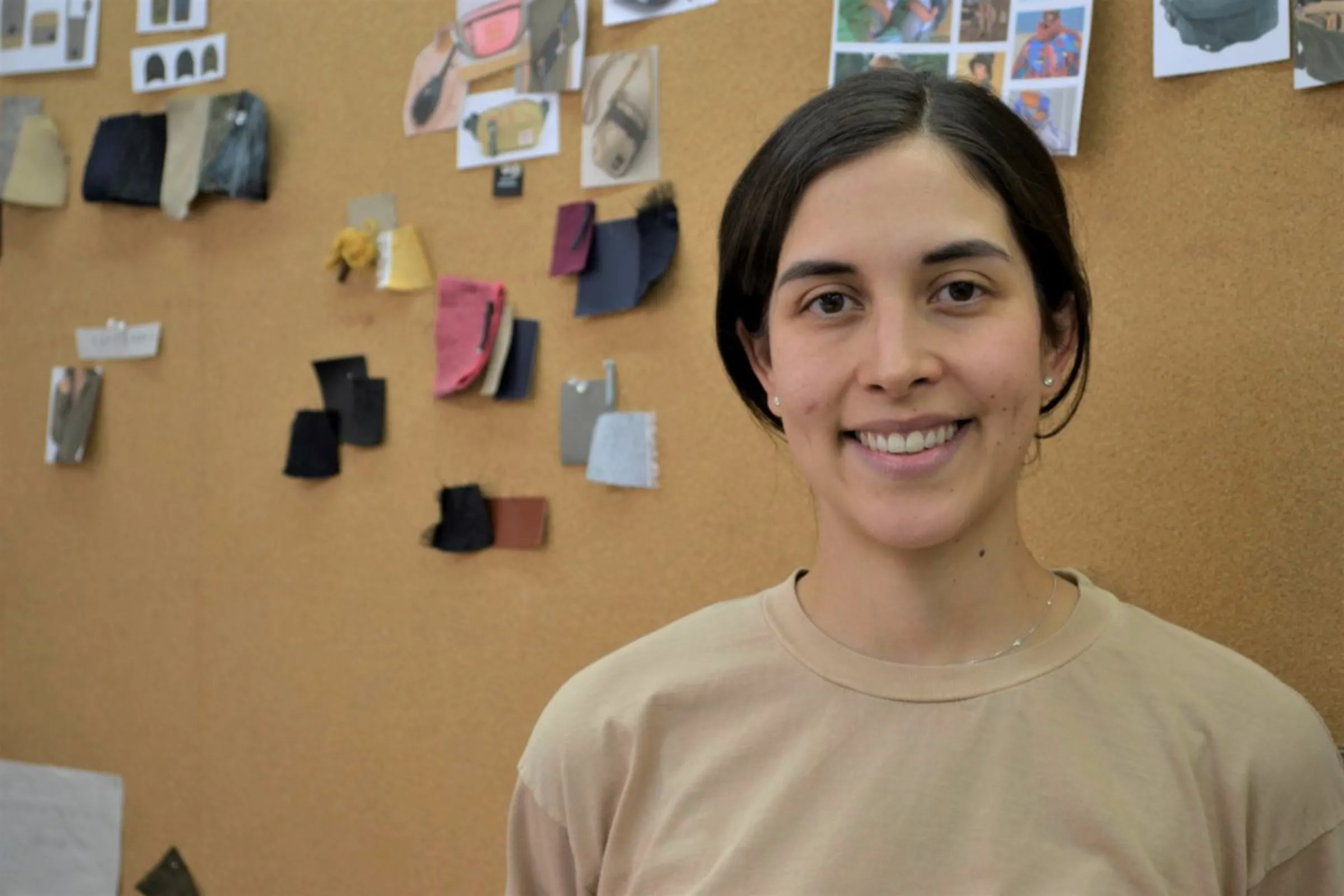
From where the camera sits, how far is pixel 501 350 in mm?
1436

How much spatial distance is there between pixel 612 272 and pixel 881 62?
15.3 inches

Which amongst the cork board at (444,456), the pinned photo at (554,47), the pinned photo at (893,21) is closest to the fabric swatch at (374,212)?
the cork board at (444,456)

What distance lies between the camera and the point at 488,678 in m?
1.47

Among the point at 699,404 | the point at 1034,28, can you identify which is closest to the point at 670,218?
the point at 699,404

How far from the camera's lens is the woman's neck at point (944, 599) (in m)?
0.86

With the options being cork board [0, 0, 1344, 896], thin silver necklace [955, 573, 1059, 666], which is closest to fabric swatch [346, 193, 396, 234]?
cork board [0, 0, 1344, 896]

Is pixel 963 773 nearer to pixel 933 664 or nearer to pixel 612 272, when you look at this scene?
pixel 933 664

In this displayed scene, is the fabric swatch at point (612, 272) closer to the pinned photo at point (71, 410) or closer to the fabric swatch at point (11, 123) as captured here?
the pinned photo at point (71, 410)

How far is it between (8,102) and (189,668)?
948 mm

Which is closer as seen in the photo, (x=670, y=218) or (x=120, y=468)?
(x=670, y=218)

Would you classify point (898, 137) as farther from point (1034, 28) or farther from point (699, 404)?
point (699, 404)

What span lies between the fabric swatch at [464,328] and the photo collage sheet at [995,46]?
1.68 feet

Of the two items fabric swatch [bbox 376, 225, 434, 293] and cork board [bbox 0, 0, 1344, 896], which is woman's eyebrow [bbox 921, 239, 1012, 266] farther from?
fabric swatch [bbox 376, 225, 434, 293]

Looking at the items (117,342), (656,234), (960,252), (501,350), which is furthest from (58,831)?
(960,252)
